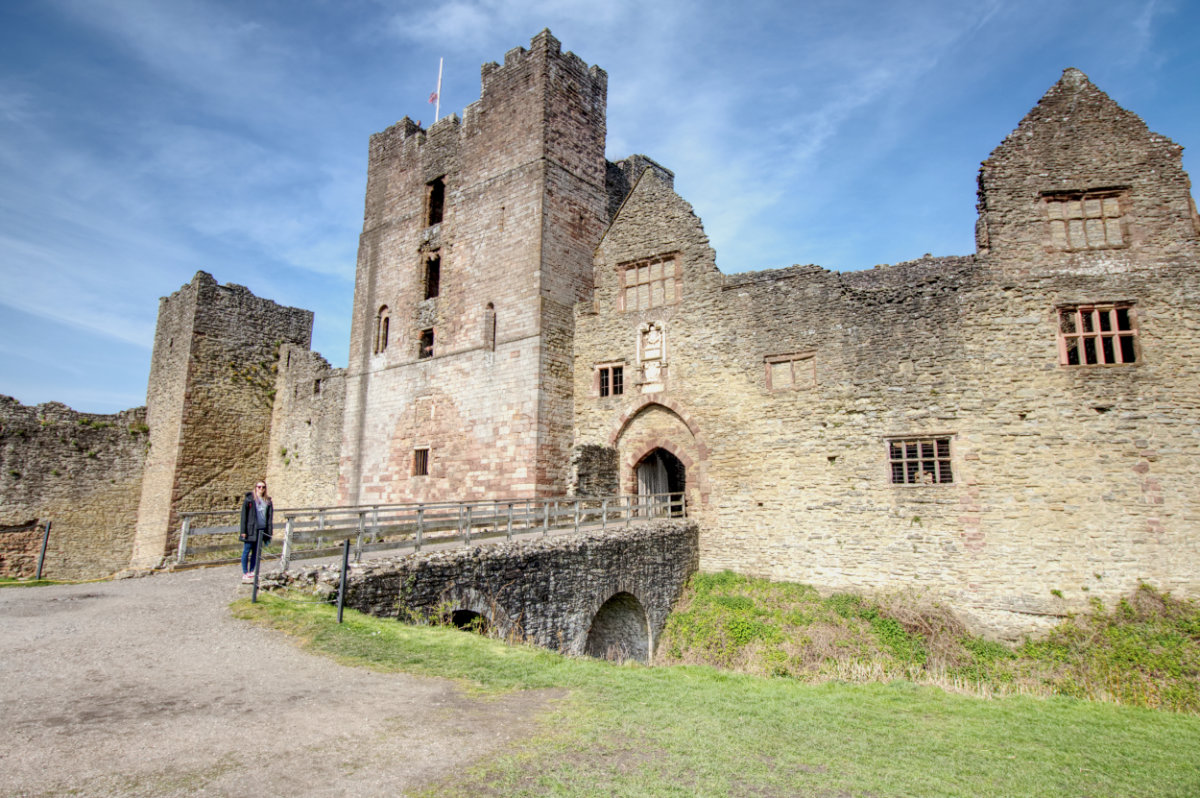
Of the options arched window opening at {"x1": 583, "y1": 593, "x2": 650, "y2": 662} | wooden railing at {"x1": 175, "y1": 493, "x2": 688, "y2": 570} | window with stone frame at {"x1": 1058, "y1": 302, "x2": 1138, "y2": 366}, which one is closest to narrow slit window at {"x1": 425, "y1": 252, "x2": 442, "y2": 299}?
wooden railing at {"x1": 175, "y1": 493, "x2": 688, "y2": 570}

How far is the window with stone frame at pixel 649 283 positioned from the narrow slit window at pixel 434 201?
23.6 ft

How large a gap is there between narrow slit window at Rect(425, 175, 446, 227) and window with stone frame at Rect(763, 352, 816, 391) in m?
12.5

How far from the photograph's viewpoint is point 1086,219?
15.7 metres

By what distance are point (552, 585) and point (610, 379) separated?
8502 millimetres

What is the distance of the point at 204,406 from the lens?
1026 inches

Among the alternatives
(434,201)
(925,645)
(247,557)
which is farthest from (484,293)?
(925,645)

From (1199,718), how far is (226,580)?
1404 cm

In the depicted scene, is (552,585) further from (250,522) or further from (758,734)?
(758,734)

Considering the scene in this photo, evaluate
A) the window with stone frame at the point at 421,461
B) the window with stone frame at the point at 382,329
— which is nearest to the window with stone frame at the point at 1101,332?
the window with stone frame at the point at 421,461

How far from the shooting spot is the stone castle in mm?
14734

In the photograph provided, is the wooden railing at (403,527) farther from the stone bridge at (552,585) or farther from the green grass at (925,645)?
the green grass at (925,645)

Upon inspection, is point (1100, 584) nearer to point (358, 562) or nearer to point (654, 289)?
point (654, 289)

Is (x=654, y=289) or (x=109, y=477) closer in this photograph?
(x=654, y=289)

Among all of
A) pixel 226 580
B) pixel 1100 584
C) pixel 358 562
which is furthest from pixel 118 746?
pixel 1100 584
